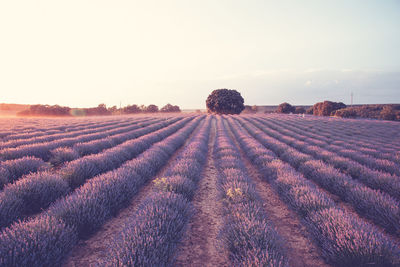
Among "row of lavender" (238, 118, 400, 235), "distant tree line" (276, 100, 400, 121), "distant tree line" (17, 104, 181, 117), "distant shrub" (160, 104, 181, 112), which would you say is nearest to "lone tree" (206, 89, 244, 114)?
"distant tree line" (276, 100, 400, 121)

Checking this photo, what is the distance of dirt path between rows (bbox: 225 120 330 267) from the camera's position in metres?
1.95

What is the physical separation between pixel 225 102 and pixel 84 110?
4216 centimetres

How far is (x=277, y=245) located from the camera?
5.86ft

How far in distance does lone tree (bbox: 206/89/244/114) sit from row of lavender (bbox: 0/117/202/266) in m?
45.2

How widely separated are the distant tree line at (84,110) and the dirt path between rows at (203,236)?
6224 centimetres

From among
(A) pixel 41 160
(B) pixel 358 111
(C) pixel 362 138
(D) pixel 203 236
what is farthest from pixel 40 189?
(B) pixel 358 111

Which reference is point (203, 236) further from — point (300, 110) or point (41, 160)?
point (300, 110)

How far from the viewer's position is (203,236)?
2.34 metres

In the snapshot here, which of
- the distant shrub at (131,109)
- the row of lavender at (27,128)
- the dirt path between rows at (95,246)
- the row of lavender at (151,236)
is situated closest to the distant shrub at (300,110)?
the distant shrub at (131,109)

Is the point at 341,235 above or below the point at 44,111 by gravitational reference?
below

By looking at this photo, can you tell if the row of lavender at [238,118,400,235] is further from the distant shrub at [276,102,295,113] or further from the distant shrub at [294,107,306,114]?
the distant shrub at [294,107,306,114]

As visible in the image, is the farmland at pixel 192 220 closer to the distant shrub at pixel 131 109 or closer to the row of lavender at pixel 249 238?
the row of lavender at pixel 249 238

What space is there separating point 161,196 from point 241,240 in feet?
4.08

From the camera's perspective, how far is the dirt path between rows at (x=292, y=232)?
195cm
